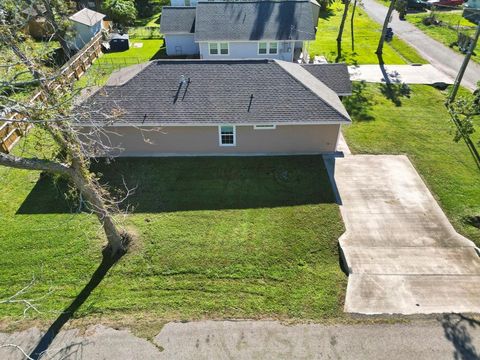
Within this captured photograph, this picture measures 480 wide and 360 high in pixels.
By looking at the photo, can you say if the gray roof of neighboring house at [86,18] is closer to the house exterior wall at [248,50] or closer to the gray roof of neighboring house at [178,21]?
the gray roof of neighboring house at [178,21]

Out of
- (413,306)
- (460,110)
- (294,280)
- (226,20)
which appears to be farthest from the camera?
(226,20)

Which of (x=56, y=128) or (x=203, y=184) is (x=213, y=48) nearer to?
(x=203, y=184)

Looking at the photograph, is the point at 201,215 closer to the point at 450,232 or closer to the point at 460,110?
the point at 450,232

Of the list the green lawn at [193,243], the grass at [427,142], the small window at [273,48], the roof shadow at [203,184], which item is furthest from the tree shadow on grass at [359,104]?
the small window at [273,48]

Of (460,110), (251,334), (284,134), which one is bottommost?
(251,334)

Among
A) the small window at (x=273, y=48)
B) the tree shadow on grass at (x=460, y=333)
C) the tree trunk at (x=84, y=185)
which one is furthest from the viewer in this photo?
the small window at (x=273, y=48)

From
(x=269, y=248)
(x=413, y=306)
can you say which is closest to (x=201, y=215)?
(x=269, y=248)
